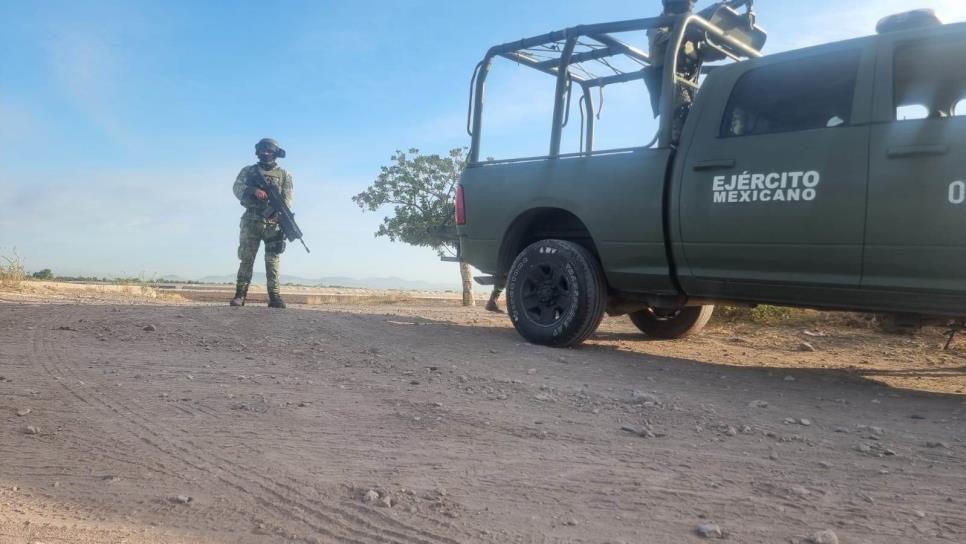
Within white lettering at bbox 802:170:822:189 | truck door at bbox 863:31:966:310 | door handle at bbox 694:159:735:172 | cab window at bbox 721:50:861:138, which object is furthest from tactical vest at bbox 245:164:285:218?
truck door at bbox 863:31:966:310

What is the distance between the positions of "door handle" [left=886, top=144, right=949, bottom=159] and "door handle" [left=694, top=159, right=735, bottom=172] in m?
0.89

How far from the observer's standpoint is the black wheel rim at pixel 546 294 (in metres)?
5.34

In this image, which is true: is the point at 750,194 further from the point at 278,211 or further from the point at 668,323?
the point at 278,211

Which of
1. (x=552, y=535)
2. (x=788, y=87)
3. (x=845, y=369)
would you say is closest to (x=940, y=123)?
(x=788, y=87)

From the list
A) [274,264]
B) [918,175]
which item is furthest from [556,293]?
[274,264]

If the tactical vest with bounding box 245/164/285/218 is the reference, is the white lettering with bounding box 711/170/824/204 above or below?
below

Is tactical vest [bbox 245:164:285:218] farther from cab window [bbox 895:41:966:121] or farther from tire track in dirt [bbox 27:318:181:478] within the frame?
cab window [bbox 895:41:966:121]

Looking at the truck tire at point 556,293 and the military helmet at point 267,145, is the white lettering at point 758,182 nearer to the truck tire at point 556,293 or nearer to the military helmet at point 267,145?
the truck tire at point 556,293

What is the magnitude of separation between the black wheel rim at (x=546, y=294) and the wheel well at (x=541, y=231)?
1.17ft

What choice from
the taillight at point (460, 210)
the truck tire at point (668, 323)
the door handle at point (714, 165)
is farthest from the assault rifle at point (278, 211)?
the door handle at point (714, 165)

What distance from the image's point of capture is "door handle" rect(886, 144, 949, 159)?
365 cm

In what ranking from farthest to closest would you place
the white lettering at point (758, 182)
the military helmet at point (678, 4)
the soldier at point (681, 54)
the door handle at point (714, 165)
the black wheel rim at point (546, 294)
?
the military helmet at point (678, 4) < the soldier at point (681, 54) < the black wheel rim at point (546, 294) < the door handle at point (714, 165) < the white lettering at point (758, 182)

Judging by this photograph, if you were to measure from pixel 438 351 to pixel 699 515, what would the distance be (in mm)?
3060

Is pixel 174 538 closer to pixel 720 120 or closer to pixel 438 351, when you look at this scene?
pixel 438 351
